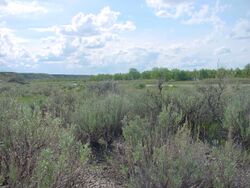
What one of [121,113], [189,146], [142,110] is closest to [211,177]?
[189,146]

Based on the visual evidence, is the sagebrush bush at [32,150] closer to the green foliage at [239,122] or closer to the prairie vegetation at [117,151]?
the prairie vegetation at [117,151]

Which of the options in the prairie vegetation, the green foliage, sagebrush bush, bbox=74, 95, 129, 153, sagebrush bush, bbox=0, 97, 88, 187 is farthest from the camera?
sagebrush bush, bbox=74, 95, 129, 153

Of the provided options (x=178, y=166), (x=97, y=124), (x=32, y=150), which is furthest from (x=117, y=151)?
(x=97, y=124)

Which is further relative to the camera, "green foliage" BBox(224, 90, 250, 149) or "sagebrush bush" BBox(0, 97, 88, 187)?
"green foliage" BBox(224, 90, 250, 149)

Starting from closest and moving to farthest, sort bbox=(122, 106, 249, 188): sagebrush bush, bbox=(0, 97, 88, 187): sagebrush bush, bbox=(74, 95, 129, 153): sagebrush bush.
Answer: bbox=(0, 97, 88, 187): sagebrush bush → bbox=(122, 106, 249, 188): sagebrush bush → bbox=(74, 95, 129, 153): sagebrush bush

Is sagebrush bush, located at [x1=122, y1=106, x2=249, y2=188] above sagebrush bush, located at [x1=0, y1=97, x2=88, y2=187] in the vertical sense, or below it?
below

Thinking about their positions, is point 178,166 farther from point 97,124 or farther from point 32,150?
point 97,124

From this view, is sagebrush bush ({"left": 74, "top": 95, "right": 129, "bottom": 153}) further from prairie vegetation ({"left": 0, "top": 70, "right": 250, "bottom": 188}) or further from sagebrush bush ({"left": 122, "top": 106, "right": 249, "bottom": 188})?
sagebrush bush ({"left": 122, "top": 106, "right": 249, "bottom": 188})

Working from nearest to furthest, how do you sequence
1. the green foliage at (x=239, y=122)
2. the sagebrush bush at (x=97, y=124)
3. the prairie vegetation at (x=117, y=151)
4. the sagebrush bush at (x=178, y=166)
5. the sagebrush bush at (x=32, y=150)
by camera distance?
the sagebrush bush at (x=32, y=150), the prairie vegetation at (x=117, y=151), the sagebrush bush at (x=178, y=166), the green foliage at (x=239, y=122), the sagebrush bush at (x=97, y=124)

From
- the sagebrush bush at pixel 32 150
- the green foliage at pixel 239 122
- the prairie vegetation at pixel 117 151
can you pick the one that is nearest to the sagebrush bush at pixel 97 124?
the prairie vegetation at pixel 117 151

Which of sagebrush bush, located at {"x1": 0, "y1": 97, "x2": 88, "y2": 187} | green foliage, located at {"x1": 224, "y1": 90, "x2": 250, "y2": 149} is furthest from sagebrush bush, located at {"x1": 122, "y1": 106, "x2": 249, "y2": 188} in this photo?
green foliage, located at {"x1": 224, "y1": 90, "x2": 250, "y2": 149}

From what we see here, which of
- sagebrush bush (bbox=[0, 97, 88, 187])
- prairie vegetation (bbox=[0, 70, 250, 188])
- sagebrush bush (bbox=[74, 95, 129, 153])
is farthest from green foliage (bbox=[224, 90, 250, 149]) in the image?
sagebrush bush (bbox=[0, 97, 88, 187])

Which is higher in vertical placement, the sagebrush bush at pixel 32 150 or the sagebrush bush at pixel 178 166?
the sagebrush bush at pixel 32 150

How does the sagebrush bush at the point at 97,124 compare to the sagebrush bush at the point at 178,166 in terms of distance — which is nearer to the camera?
the sagebrush bush at the point at 178,166
